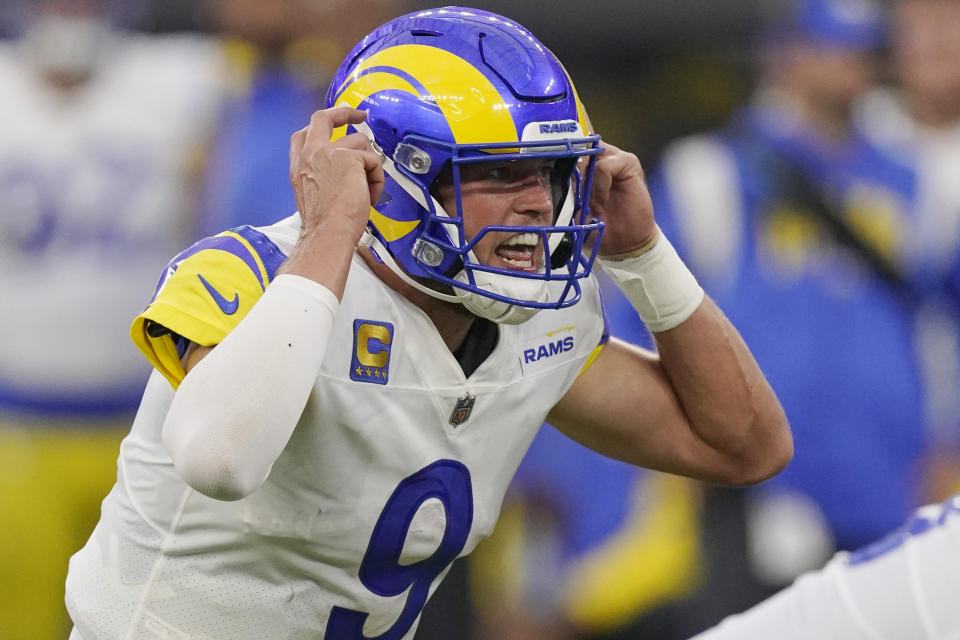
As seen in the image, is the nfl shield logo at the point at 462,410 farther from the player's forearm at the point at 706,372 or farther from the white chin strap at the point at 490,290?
the player's forearm at the point at 706,372

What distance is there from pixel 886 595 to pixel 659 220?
1.84 metres

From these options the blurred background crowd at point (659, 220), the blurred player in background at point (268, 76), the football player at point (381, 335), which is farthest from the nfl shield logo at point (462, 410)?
the blurred player in background at point (268, 76)

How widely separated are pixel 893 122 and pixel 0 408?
2445 millimetres

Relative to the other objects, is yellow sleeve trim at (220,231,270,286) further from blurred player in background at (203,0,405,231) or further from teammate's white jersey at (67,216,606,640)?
blurred player in background at (203,0,405,231)

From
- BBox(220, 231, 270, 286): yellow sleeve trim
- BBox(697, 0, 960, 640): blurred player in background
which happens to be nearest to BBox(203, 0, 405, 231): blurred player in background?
BBox(697, 0, 960, 640): blurred player in background

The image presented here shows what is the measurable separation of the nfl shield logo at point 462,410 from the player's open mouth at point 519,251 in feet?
0.69

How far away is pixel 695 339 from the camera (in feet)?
7.47

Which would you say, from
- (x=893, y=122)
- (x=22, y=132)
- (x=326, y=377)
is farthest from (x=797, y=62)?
(x=326, y=377)

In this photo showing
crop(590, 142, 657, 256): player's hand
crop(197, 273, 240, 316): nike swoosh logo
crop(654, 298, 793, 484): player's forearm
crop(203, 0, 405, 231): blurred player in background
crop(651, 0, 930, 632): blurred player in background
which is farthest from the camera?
crop(203, 0, 405, 231): blurred player in background

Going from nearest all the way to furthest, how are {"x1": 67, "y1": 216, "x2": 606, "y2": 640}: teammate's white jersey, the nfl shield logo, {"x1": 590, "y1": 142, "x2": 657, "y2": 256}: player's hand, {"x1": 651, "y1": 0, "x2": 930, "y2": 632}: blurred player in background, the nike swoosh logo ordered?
the nike swoosh logo < {"x1": 67, "y1": 216, "x2": 606, "y2": 640}: teammate's white jersey < the nfl shield logo < {"x1": 590, "y1": 142, "x2": 657, "y2": 256}: player's hand < {"x1": 651, "y1": 0, "x2": 930, "y2": 632}: blurred player in background

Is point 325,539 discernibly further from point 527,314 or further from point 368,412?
point 527,314

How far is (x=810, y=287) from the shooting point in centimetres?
367

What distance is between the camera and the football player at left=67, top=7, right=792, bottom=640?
1853 millimetres

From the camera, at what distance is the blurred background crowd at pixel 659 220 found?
3635 millimetres
